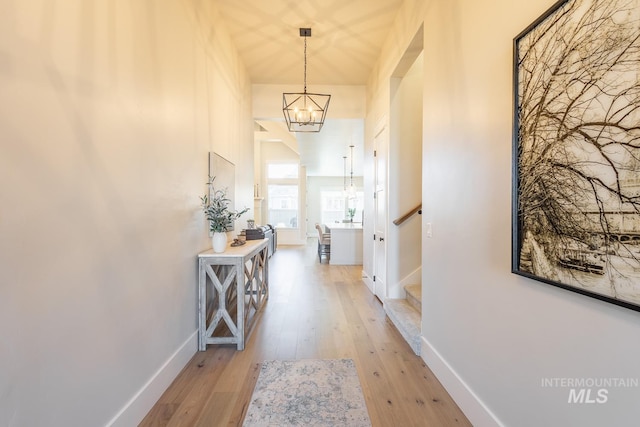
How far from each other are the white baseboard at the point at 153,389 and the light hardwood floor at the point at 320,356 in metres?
0.05

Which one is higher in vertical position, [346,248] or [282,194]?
[282,194]

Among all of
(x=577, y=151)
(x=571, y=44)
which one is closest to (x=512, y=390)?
(x=577, y=151)

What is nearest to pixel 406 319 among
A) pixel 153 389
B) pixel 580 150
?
pixel 153 389

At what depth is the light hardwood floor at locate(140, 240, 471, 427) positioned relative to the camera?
5.97 feet

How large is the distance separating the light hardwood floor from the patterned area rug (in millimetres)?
69

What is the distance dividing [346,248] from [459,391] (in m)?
5.04

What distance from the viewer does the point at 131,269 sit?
5.54 ft

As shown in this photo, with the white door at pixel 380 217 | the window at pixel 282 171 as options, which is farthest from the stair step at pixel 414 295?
the window at pixel 282 171

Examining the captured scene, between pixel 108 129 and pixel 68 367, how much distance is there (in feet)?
3.60

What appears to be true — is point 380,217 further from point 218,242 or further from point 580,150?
point 580,150

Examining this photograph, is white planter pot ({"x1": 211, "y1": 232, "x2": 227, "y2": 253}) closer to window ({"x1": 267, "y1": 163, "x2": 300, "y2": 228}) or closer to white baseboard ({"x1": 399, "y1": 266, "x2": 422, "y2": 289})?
white baseboard ({"x1": 399, "y1": 266, "x2": 422, "y2": 289})

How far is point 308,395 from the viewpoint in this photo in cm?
202

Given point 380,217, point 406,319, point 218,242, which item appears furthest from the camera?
point 380,217

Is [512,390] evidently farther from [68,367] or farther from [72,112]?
[72,112]
